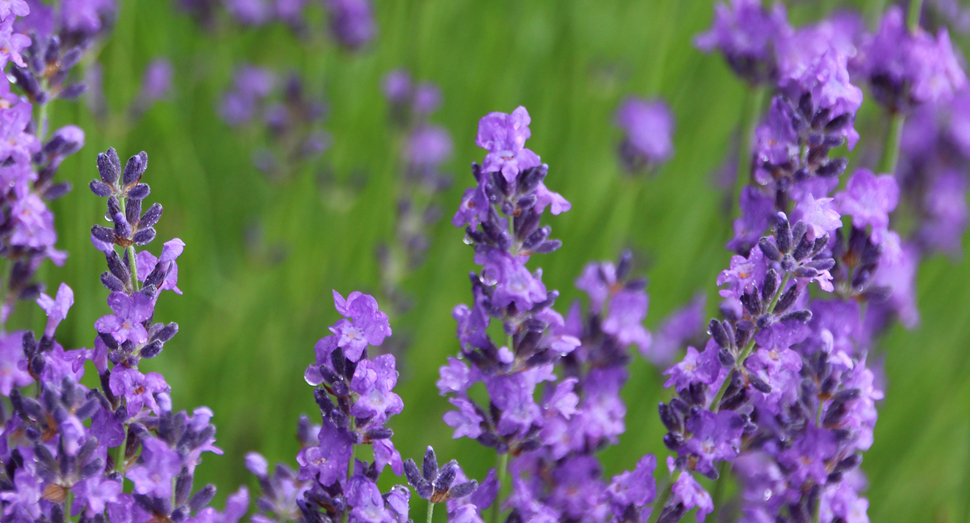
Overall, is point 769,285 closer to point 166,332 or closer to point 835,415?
point 835,415

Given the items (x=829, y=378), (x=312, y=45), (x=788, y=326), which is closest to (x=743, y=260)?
(x=788, y=326)

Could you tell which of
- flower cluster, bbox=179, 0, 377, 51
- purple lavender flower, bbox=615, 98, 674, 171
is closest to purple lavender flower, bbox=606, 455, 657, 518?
purple lavender flower, bbox=615, 98, 674, 171

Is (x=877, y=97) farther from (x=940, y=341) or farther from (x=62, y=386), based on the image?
(x=940, y=341)

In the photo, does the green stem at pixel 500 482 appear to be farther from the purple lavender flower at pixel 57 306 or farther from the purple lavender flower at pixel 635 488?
the purple lavender flower at pixel 57 306

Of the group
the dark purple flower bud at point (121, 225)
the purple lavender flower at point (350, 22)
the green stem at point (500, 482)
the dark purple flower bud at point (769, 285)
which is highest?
the purple lavender flower at point (350, 22)

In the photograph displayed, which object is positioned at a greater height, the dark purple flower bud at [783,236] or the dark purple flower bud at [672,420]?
the dark purple flower bud at [783,236]

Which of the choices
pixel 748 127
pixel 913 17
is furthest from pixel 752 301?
pixel 748 127

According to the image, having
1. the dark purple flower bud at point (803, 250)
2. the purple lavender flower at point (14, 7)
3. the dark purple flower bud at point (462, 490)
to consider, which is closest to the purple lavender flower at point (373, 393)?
the dark purple flower bud at point (462, 490)
